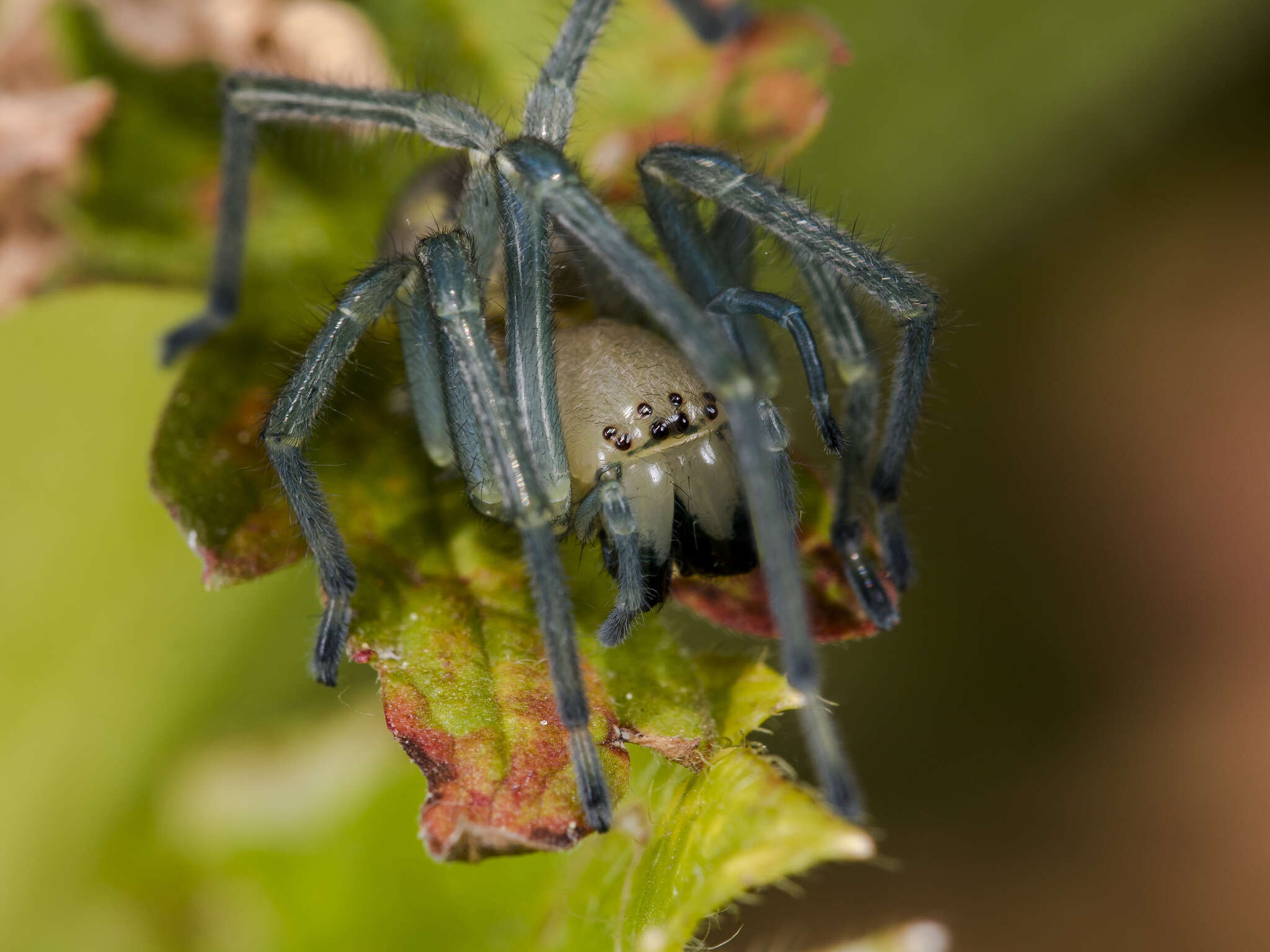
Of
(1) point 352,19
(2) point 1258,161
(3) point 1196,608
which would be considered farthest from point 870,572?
(2) point 1258,161

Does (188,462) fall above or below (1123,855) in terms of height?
above

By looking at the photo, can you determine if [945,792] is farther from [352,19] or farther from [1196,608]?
[352,19]

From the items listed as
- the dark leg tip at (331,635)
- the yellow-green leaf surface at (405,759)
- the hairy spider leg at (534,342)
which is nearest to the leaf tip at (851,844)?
the yellow-green leaf surface at (405,759)

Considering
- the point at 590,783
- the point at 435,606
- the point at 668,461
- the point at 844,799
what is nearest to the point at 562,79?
the point at 668,461

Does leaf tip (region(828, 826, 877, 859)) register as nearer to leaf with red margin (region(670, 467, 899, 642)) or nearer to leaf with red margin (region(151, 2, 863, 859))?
leaf with red margin (region(151, 2, 863, 859))

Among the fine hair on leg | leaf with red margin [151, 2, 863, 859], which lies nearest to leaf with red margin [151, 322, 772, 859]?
leaf with red margin [151, 2, 863, 859]

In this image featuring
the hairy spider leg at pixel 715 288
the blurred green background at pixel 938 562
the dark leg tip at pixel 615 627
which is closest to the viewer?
the dark leg tip at pixel 615 627

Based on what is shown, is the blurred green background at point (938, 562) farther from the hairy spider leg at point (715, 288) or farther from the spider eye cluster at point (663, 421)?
the spider eye cluster at point (663, 421)
